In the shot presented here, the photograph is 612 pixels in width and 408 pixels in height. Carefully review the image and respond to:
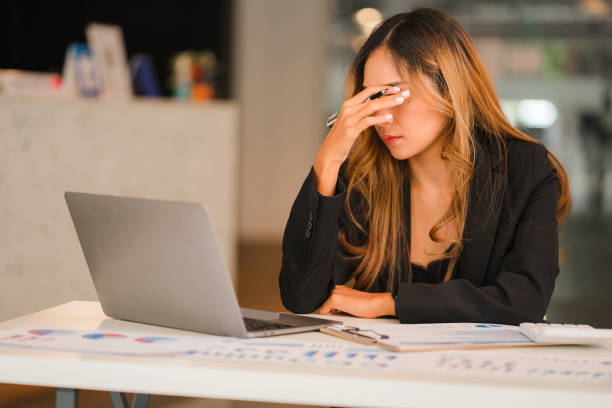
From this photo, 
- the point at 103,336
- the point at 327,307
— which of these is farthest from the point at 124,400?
the point at 327,307

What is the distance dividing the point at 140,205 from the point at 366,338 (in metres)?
0.37

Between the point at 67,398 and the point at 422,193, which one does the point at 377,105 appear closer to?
the point at 422,193

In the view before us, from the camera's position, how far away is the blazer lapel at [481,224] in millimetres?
1516

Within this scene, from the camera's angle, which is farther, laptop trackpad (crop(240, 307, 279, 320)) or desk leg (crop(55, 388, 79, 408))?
laptop trackpad (crop(240, 307, 279, 320))

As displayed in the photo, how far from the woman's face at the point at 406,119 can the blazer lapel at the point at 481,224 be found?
149 mm

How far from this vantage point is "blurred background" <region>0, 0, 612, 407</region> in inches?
136

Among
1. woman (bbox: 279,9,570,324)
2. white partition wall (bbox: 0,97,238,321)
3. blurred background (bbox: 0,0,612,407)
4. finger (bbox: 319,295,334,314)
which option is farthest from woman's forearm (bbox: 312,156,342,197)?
white partition wall (bbox: 0,97,238,321)

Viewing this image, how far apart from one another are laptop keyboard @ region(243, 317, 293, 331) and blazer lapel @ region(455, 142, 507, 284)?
551mm

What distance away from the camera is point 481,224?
1.52 meters

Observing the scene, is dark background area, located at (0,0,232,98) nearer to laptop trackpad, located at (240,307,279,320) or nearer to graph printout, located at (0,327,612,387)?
laptop trackpad, located at (240,307,279,320)

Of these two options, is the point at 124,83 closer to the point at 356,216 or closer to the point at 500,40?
the point at 356,216

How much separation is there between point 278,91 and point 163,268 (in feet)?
20.9

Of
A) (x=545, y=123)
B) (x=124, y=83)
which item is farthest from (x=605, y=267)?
(x=124, y=83)

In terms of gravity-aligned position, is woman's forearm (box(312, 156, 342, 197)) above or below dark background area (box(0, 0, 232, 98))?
below
